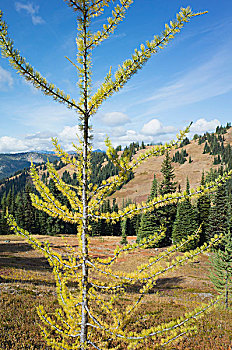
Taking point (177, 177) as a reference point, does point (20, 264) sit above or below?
below

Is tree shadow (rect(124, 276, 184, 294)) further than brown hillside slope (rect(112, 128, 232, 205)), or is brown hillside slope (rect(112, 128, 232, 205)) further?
brown hillside slope (rect(112, 128, 232, 205))

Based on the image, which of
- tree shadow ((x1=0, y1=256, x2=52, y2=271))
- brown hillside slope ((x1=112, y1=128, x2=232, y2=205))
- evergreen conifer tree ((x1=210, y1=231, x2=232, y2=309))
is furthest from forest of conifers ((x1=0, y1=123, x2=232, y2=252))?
brown hillside slope ((x1=112, y1=128, x2=232, y2=205))

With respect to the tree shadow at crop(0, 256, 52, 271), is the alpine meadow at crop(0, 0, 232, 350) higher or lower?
higher

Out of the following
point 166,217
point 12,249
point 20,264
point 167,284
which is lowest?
point 167,284

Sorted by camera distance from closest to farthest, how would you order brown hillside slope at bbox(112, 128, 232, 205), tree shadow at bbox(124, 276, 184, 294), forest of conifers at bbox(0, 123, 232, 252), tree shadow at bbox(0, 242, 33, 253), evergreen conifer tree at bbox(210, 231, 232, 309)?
evergreen conifer tree at bbox(210, 231, 232, 309), tree shadow at bbox(124, 276, 184, 294), tree shadow at bbox(0, 242, 33, 253), forest of conifers at bbox(0, 123, 232, 252), brown hillside slope at bbox(112, 128, 232, 205)

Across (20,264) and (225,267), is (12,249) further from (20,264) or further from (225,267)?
(225,267)

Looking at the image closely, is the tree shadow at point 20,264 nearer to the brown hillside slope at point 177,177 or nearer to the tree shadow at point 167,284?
the tree shadow at point 167,284

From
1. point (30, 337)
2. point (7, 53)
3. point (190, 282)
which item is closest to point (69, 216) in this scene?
point (7, 53)

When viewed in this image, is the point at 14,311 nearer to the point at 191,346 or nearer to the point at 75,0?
the point at 191,346

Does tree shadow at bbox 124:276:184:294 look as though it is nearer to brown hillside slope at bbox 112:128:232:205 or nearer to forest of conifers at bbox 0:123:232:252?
forest of conifers at bbox 0:123:232:252

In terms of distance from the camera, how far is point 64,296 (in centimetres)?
345

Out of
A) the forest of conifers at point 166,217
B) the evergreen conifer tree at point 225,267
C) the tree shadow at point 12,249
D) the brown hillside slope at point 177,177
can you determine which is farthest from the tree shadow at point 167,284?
the brown hillside slope at point 177,177

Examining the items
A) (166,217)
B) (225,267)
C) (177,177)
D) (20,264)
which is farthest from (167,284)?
(177,177)

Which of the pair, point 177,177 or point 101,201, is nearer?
point 101,201
